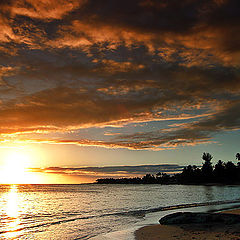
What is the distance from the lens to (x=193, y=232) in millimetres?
18469

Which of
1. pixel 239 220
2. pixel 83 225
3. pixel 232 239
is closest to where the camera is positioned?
pixel 232 239

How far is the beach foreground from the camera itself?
1680cm

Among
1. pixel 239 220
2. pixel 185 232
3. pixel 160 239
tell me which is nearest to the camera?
pixel 160 239

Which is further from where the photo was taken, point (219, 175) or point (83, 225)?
point (219, 175)

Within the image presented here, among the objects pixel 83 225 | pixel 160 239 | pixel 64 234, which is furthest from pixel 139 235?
pixel 83 225

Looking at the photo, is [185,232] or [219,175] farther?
[219,175]

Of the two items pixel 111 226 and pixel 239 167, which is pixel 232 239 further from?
pixel 239 167

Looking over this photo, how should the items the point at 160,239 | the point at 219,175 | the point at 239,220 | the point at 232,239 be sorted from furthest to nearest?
the point at 219,175
the point at 239,220
the point at 160,239
the point at 232,239

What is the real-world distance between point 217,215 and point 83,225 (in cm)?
1337

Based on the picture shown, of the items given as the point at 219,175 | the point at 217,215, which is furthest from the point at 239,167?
the point at 217,215

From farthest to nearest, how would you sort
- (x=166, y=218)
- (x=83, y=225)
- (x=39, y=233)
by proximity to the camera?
(x=83, y=225)
(x=166, y=218)
(x=39, y=233)

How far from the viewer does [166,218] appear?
23469mm

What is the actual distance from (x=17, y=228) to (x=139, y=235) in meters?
13.3

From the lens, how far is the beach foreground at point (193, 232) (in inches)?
662
